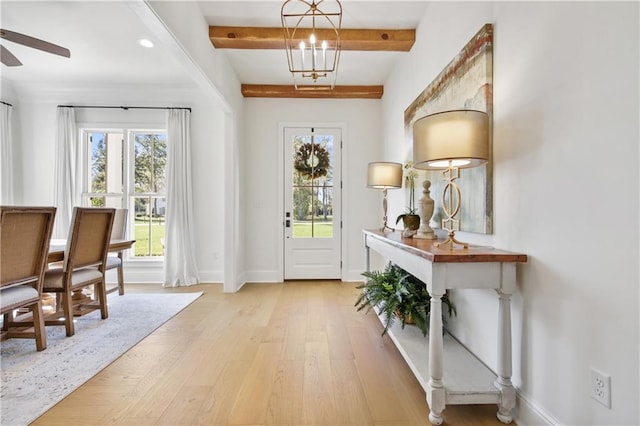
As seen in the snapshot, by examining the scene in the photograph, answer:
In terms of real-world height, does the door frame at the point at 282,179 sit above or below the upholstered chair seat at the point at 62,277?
above

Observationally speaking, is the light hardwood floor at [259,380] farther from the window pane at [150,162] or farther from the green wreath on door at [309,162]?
the window pane at [150,162]

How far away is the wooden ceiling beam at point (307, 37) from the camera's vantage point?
297 centimetres

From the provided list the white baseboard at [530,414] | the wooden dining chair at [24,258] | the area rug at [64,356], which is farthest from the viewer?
the wooden dining chair at [24,258]

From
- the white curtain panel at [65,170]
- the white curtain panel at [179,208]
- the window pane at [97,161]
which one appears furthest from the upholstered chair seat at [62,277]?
the window pane at [97,161]

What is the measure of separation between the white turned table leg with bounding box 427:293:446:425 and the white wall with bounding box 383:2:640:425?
41cm

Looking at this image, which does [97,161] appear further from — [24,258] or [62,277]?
[24,258]

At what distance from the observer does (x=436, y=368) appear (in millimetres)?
1422

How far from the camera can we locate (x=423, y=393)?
1.71 meters

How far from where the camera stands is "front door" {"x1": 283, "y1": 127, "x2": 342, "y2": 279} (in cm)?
441

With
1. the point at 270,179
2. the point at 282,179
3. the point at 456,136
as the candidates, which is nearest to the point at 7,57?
the point at 270,179

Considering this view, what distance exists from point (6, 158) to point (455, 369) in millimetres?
6222

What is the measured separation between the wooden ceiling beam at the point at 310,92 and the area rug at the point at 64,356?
3138 millimetres

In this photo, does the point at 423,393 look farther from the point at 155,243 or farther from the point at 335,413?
the point at 155,243

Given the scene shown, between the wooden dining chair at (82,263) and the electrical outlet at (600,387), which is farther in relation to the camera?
the wooden dining chair at (82,263)
